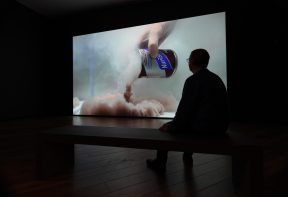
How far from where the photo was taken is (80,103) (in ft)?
25.8

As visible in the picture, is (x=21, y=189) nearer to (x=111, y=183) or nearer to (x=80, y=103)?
(x=111, y=183)

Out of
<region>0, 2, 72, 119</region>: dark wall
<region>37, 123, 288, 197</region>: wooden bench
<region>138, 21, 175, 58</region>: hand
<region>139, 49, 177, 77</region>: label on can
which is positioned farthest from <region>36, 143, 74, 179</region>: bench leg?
<region>0, 2, 72, 119</region>: dark wall

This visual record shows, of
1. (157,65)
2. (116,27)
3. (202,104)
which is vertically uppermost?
(116,27)

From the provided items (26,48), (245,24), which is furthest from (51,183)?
(26,48)

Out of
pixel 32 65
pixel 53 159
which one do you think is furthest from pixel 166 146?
pixel 32 65

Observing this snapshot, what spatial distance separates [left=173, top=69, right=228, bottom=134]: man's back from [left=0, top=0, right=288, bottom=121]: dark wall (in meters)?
4.39

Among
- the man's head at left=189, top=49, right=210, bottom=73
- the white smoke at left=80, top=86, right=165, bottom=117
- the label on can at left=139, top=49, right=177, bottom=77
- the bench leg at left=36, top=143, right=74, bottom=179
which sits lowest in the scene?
the bench leg at left=36, top=143, right=74, bottom=179

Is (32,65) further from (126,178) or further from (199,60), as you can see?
(199,60)

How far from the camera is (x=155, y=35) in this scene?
6.66 meters

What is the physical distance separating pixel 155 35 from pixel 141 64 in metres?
0.77

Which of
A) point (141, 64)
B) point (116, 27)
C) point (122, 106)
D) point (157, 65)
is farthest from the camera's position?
point (116, 27)

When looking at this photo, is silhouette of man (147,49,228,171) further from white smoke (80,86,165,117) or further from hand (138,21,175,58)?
hand (138,21,175,58)

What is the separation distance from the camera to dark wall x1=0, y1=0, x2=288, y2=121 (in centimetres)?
570

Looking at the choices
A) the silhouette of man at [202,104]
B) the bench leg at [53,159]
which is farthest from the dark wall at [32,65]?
the silhouette of man at [202,104]
